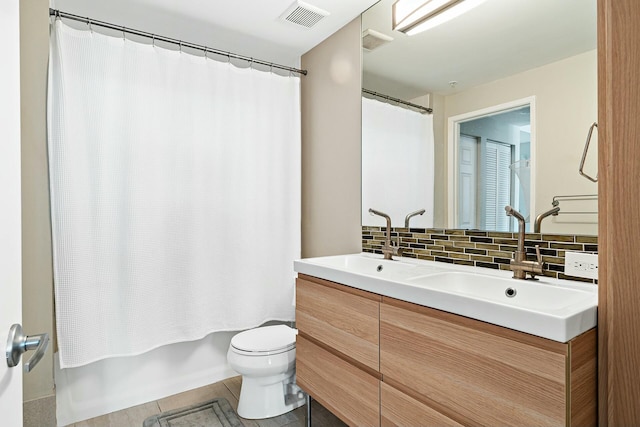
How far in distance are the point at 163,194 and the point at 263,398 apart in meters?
1.31

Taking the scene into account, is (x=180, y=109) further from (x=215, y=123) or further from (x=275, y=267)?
(x=275, y=267)

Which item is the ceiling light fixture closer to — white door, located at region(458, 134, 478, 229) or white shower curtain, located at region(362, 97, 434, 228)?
white shower curtain, located at region(362, 97, 434, 228)

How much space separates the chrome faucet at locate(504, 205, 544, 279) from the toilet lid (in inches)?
48.5

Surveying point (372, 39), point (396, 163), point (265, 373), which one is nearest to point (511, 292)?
point (396, 163)

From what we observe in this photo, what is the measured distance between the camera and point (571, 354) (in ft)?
2.96

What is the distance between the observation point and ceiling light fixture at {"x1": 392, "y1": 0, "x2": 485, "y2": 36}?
175 centimetres

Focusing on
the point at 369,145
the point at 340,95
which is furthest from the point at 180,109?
the point at 369,145

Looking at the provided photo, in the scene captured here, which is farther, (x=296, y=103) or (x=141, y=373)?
(x=296, y=103)

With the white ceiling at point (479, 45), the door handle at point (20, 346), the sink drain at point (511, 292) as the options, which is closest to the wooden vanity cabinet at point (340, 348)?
the sink drain at point (511, 292)

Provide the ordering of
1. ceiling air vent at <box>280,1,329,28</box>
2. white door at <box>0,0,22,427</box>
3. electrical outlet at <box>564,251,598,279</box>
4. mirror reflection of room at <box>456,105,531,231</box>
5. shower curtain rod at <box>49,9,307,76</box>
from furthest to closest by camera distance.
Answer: ceiling air vent at <box>280,1,329,28</box> → shower curtain rod at <box>49,9,307,76</box> → mirror reflection of room at <box>456,105,531,231</box> → electrical outlet at <box>564,251,598,279</box> → white door at <box>0,0,22,427</box>

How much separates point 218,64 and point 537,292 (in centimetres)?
216

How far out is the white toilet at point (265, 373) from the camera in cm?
193

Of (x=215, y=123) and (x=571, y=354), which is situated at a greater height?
(x=215, y=123)

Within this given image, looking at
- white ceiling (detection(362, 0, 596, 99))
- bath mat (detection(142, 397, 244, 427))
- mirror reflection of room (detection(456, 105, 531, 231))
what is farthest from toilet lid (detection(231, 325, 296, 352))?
white ceiling (detection(362, 0, 596, 99))
